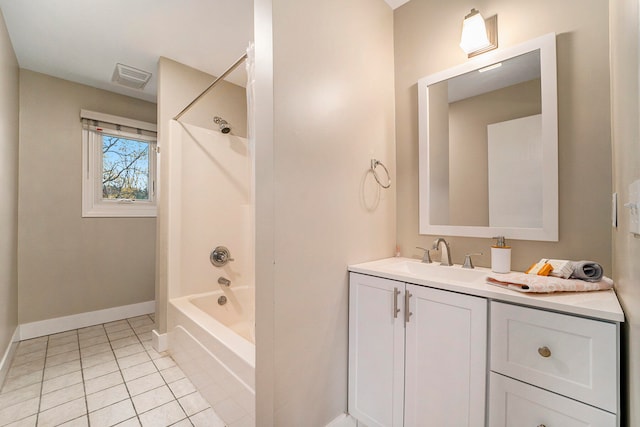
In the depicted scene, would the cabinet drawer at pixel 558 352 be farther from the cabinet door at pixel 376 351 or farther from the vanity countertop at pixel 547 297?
the cabinet door at pixel 376 351

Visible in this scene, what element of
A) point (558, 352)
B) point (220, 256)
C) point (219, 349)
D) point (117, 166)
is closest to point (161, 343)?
point (220, 256)

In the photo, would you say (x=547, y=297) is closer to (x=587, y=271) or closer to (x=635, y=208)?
(x=587, y=271)

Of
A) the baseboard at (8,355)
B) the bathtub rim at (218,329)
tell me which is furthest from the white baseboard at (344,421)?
the baseboard at (8,355)

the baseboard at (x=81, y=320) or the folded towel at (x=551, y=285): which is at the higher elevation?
the folded towel at (x=551, y=285)

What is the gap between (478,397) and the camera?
1011 mm

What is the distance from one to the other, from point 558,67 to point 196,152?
252 cm

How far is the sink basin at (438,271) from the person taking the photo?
1.36 metres

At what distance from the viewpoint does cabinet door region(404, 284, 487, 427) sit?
1.02 metres

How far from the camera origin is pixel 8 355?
206 centimetres

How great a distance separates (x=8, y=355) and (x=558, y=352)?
11.2 ft

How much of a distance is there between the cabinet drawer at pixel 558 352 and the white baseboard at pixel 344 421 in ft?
→ 2.71

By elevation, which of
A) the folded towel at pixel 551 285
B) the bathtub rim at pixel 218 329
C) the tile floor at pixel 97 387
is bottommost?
the tile floor at pixel 97 387

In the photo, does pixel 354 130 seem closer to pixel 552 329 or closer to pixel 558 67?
pixel 558 67

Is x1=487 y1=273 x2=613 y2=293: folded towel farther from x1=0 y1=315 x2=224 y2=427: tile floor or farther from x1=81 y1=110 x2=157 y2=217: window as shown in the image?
x1=81 y1=110 x2=157 y2=217: window
